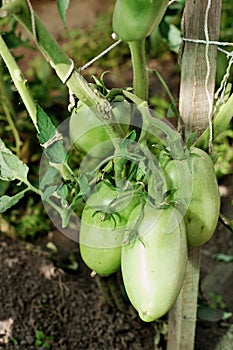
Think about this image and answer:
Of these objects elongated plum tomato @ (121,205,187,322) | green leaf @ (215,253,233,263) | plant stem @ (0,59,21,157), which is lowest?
green leaf @ (215,253,233,263)

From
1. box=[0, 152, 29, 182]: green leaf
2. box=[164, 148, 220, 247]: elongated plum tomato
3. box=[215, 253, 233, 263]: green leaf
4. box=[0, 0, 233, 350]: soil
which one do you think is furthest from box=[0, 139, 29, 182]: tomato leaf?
box=[215, 253, 233, 263]: green leaf

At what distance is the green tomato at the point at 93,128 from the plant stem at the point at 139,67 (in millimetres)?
39

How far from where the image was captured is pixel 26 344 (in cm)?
125

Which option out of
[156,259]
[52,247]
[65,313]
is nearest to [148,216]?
[156,259]

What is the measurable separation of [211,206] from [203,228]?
3 cm

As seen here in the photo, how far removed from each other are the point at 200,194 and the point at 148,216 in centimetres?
8

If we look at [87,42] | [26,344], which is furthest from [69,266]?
[87,42]

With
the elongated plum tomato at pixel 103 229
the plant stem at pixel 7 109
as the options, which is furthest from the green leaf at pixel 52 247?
the elongated plum tomato at pixel 103 229

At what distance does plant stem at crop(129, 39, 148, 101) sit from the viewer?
85 centimetres

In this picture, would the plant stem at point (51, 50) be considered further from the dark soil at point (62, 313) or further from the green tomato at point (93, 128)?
the dark soil at point (62, 313)

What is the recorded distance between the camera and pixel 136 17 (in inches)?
30.7

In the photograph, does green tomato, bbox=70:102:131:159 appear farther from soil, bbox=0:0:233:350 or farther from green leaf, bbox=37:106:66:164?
soil, bbox=0:0:233:350

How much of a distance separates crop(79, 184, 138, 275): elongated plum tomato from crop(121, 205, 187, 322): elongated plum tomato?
0.03 m

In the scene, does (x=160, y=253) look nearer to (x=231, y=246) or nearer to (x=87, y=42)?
(x=231, y=246)
